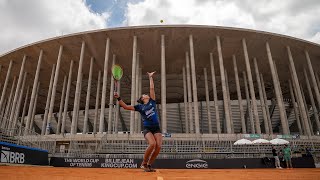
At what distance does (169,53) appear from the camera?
37094mm

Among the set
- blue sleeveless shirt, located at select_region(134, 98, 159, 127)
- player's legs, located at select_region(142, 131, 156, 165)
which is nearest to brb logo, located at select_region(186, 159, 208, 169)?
player's legs, located at select_region(142, 131, 156, 165)

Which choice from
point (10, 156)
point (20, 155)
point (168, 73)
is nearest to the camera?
point (10, 156)

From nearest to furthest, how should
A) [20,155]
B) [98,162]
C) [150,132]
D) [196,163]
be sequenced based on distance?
[150,132], [20,155], [196,163], [98,162]

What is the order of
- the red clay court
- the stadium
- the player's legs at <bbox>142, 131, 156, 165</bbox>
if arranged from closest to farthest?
the red clay court
the player's legs at <bbox>142, 131, 156, 165</bbox>
the stadium

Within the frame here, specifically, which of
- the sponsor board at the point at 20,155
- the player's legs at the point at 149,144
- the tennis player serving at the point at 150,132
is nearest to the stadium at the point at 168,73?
the sponsor board at the point at 20,155

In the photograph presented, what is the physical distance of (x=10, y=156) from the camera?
11516 millimetres

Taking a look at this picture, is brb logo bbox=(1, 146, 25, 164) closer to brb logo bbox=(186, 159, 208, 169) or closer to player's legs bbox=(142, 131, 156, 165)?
player's legs bbox=(142, 131, 156, 165)

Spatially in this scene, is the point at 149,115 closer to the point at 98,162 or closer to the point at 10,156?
the point at 10,156

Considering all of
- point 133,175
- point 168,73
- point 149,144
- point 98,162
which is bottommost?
point 133,175

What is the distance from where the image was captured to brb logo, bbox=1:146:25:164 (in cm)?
1102

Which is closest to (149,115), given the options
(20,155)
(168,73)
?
(20,155)

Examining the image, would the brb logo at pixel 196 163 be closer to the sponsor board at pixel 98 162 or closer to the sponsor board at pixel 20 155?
the sponsor board at pixel 98 162

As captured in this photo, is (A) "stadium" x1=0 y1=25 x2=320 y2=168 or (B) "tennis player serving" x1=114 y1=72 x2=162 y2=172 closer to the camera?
(B) "tennis player serving" x1=114 y1=72 x2=162 y2=172

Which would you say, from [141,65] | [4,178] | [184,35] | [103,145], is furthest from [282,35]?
[4,178]
